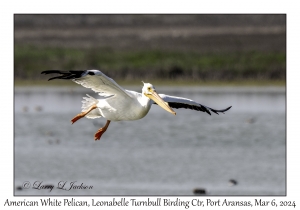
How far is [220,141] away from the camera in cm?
1625

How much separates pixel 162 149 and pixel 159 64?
28.4 feet

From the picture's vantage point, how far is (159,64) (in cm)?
2381

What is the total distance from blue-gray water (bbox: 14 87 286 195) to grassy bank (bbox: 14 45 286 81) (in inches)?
41.7

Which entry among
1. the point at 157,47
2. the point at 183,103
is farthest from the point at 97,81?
the point at 157,47

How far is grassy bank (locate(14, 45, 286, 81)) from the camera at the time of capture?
23.1m

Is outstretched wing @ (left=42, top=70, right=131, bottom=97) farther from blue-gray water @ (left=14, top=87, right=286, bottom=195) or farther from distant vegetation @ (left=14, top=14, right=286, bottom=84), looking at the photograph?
distant vegetation @ (left=14, top=14, right=286, bottom=84)

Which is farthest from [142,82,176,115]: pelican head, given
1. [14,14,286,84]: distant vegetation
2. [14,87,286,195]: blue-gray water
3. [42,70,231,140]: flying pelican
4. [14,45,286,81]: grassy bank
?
[14,45,286,81]: grassy bank

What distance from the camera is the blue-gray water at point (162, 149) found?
1255 centimetres

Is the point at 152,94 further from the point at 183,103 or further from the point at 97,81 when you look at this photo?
the point at 183,103

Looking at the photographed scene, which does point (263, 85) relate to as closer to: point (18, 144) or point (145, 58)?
point (145, 58)

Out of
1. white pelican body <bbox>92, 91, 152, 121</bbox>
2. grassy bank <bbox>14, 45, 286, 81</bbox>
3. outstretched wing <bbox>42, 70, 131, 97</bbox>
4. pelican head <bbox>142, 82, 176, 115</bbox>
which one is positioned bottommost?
white pelican body <bbox>92, 91, 152, 121</bbox>

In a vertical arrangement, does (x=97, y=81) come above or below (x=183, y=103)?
above

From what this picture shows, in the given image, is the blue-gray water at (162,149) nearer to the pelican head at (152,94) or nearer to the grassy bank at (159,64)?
the grassy bank at (159,64)
